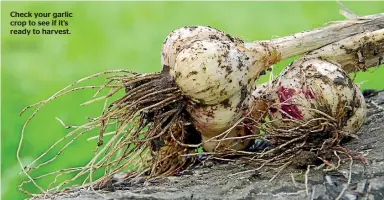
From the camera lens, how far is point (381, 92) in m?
2.79

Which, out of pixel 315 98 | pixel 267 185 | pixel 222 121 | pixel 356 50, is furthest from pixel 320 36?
pixel 267 185

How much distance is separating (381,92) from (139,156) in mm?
994

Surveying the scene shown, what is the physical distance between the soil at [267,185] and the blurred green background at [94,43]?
131 centimetres

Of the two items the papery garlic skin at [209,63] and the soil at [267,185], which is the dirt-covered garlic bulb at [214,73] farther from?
the soil at [267,185]

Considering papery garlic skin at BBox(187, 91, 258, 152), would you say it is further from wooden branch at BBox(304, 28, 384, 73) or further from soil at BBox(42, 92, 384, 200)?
wooden branch at BBox(304, 28, 384, 73)

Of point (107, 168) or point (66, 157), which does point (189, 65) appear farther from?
point (66, 157)

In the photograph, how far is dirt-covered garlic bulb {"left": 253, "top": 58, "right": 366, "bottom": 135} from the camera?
83.1 inches

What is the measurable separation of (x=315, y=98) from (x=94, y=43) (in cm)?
252

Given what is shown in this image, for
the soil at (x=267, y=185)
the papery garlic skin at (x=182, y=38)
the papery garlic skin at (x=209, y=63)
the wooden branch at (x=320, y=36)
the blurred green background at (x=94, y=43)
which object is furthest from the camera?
the blurred green background at (x=94, y=43)

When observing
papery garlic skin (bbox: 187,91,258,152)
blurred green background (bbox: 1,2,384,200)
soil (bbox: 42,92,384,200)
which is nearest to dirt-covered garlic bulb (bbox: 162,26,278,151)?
papery garlic skin (bbox: 187,91,258,152)

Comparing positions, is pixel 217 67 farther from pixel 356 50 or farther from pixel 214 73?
pixel 356 50

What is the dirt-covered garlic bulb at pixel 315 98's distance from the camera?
83.1 inches

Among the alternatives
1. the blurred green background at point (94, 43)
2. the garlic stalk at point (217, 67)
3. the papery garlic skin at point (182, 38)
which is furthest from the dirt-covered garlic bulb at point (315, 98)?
the blurred green background at point (94, 43)

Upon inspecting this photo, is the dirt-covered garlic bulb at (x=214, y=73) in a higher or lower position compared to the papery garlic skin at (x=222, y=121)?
higher
